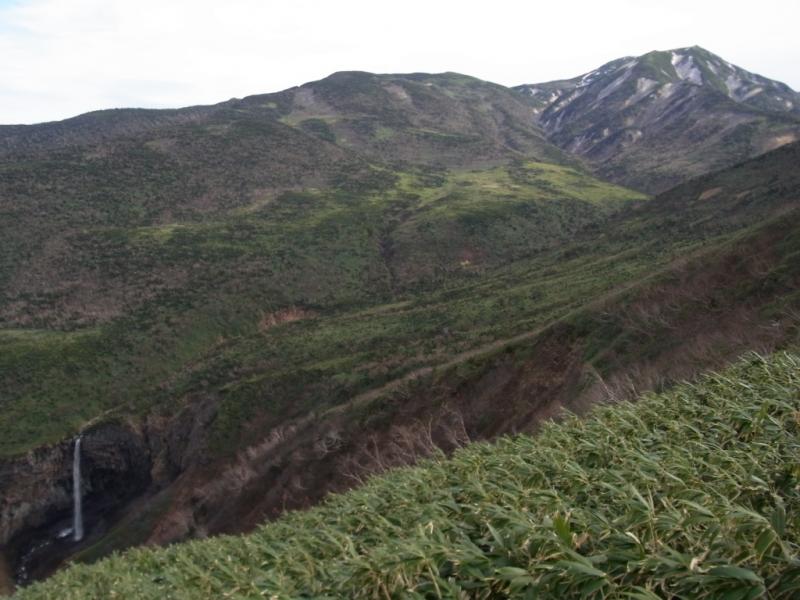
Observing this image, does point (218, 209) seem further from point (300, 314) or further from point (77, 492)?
point (77, 492)

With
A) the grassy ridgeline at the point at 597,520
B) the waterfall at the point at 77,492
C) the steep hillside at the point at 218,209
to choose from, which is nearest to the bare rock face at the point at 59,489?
the waterfall at the point at 77,492

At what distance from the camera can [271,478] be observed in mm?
41219

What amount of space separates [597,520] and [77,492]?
63718 mm

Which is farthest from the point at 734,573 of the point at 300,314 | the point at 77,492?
the point at 300,314

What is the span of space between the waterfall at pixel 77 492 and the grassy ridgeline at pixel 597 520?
53.3 meters

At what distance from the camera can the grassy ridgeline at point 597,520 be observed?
4.34m

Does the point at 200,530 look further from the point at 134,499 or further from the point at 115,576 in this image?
→ the point at 115,576

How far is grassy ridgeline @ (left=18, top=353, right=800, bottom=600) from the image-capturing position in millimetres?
4344

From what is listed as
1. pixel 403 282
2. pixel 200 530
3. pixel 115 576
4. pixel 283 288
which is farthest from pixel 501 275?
pixel 115 576

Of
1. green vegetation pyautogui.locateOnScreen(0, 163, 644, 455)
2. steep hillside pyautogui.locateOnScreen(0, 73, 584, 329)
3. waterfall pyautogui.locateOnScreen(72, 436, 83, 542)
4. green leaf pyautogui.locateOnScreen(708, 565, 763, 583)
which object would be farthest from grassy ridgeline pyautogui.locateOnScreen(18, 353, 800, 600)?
steep hillside pyautogui.locateOnScreen(0, 73, 584, 329)

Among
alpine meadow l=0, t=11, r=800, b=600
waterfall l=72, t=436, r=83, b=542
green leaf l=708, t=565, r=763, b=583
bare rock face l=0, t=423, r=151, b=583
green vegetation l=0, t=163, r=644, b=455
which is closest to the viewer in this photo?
green leaf l=708, t=565, r=763, b=583

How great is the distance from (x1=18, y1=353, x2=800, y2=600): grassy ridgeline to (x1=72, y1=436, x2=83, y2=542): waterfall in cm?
5326

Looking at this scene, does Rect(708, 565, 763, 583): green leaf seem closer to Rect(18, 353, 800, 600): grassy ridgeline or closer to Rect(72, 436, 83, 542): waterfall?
Rect(18, 353, 800, 600): grassy ridgeline

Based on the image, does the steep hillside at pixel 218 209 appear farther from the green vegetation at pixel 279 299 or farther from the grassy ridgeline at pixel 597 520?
the grassy ridgeline at pixel 597 520
